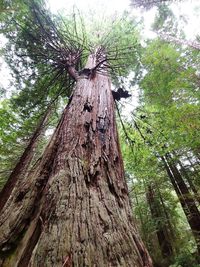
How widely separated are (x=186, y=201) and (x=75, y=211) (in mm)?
9769

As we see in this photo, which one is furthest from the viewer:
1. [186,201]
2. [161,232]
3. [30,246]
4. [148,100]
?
[161,232]

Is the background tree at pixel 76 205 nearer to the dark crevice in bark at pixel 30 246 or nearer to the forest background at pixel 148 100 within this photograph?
the dark crevice in bark at pixel 30 246

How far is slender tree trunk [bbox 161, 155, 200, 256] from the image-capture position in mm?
8173

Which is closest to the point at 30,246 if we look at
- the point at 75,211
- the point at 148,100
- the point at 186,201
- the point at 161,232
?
the point at 75,211

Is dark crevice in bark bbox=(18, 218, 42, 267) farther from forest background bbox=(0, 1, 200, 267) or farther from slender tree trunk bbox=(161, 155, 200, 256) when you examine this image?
slender tree trunk bbox=(161, 155, 200, 256)

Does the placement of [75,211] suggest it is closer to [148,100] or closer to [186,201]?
[148,100]

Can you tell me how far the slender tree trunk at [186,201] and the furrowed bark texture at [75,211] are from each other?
660cm

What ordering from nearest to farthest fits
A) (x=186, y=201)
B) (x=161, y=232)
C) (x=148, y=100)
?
(x=148, y=100) < (x=186, y=201) < (x=161, y=232)

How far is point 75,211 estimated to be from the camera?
1249mm

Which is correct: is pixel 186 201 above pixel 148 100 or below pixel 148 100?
below

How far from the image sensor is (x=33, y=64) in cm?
669

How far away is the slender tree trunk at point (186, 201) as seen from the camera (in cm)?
817

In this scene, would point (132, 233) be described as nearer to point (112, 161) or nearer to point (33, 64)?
point (112, 161)

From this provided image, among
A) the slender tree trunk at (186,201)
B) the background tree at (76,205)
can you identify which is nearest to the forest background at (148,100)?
the slender tree trunk at (186,201)
